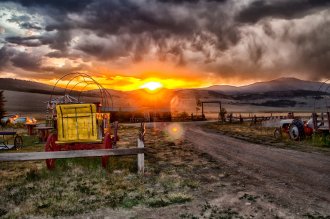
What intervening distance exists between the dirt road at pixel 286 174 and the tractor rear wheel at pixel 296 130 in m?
5.39

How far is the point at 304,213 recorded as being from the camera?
21.0 feet

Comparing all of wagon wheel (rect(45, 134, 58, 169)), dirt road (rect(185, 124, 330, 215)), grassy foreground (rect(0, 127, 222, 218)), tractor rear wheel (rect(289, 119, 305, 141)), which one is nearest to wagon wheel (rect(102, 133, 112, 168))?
grassy foreground (rect(0, 127, 222, 218))

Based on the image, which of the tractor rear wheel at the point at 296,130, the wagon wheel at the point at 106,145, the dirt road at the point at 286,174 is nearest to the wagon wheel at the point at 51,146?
the wagon wheel at the point at 106,145

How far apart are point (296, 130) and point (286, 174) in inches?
449

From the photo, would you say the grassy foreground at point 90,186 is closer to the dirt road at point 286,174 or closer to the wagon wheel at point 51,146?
the wagon wheel at point 51,146

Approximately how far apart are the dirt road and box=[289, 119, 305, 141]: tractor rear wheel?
5.39 metres

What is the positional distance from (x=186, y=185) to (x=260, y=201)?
2.22 meters

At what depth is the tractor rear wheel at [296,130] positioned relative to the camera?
2011 cm

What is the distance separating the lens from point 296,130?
20344 millimetres

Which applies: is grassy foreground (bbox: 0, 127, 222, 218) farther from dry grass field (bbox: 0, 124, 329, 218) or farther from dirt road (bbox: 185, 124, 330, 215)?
dirt road (bbox: 185, 124, 330, 215)

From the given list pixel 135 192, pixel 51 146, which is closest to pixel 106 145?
pixel 51 146

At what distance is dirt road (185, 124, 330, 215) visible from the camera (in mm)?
7246

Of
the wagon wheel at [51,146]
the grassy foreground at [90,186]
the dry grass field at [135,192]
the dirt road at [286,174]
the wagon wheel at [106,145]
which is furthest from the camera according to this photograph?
the wagon wheel at [51,146]

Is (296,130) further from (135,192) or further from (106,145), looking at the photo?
(135,192)
